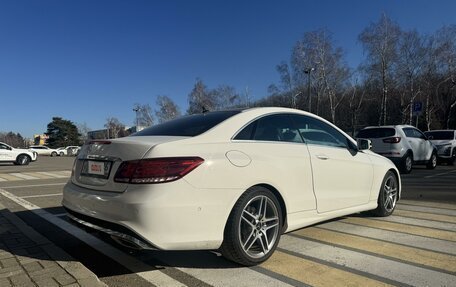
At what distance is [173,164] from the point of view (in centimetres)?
333

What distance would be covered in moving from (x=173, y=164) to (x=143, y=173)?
10.1 inches

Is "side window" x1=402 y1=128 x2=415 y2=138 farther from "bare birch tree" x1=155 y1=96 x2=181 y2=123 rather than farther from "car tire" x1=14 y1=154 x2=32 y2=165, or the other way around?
"bare birch tree" x1=155 y1=96 x2=181 y2=123

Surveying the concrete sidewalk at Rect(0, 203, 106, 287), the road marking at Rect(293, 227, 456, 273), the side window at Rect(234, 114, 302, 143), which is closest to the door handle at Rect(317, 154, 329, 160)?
the side window at Rect(234, 114, 302, 143)

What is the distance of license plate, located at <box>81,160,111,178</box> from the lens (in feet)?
11.9

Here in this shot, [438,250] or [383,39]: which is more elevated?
[383,39]

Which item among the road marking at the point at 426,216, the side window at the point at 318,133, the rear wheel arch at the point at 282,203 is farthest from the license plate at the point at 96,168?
the road marking at the point at 426,216

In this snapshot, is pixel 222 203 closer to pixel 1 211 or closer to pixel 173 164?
pixel 173 164

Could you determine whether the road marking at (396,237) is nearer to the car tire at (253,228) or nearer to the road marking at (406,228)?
the road marking at (406,228)

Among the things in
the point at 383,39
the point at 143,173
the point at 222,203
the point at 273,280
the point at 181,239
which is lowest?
the point at 273,280

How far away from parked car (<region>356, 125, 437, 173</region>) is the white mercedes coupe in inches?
356

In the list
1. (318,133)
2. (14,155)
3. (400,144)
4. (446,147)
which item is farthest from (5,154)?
(318,133)

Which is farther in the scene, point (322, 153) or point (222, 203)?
point (322, 153)

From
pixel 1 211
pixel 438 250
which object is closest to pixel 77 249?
pixel 1 211

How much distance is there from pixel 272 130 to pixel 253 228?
3.61 ft
